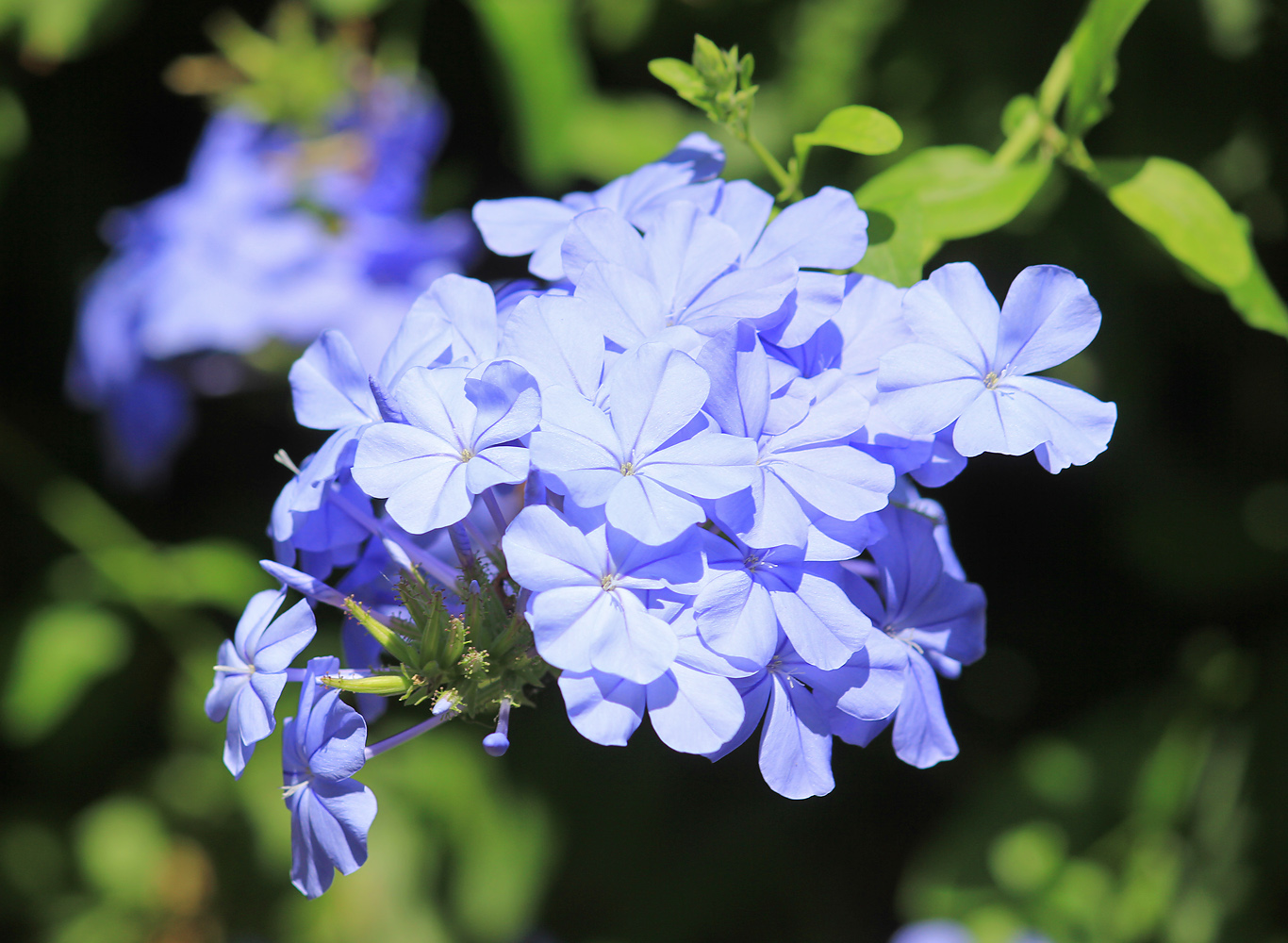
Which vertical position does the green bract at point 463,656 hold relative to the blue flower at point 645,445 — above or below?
below

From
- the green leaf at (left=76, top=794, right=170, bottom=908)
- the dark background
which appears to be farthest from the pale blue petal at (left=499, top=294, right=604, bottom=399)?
the green leaf at (left=76, top=794, right=170, bottom=908)

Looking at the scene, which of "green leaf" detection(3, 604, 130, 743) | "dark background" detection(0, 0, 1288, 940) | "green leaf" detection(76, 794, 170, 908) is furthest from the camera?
"green leaf" detection(76, 794, 170, 908)

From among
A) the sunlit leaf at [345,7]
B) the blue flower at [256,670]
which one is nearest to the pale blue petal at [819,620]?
the blue flower at [256,670]

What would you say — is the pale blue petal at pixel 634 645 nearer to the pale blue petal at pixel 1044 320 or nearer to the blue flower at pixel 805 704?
the blue flower at pixel 805 704

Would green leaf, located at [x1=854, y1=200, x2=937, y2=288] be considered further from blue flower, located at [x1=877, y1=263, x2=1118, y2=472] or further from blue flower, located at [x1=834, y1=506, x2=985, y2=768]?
blue flower, located at [x1=834, y1=506, x2=985, y2=768]

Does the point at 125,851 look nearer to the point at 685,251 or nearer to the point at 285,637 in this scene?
the point at 285,637

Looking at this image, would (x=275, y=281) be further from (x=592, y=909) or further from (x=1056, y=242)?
(x=592, y=909)

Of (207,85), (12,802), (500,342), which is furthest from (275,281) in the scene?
(12,802)
